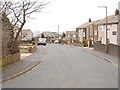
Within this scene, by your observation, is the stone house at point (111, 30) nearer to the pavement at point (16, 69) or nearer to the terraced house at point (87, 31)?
the terraced house at point (87, 31)

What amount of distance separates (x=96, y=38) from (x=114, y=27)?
17.7 meters

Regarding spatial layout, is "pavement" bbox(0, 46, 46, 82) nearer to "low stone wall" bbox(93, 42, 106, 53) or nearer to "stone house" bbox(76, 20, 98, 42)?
"low stone wall" bbox(93, 42, 106, 53)

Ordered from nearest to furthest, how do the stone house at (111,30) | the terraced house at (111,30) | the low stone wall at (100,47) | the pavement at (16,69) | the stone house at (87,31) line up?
the pavement at (16,69) → the low stone wall at (100,47) → the terraced house at (111,30) → the stone house at (111,30) → the stone house at (87,31)

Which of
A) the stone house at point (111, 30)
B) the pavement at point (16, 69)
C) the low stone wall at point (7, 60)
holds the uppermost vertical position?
the stone house at point (111, 30)

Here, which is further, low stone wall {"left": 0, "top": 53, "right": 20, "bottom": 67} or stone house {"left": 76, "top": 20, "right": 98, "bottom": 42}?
stone house {"left": 76, "top": 20, "right": 98, "bottom": 42}

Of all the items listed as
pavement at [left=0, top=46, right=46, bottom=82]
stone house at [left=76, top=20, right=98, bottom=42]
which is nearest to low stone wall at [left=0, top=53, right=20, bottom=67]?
pavement at [left=0, top=46, right=46, bottom=82]

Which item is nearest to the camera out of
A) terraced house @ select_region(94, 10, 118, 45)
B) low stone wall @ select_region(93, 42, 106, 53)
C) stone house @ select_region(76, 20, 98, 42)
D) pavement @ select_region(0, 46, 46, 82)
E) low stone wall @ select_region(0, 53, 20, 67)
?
pavement @ select_region(0, 46, 46, 82)

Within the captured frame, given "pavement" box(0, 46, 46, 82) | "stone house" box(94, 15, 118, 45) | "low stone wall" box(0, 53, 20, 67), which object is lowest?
"pavement" box(0, 46, 46, 82)

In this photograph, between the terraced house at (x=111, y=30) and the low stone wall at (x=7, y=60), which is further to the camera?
the terraced house at (x=111, y=30)

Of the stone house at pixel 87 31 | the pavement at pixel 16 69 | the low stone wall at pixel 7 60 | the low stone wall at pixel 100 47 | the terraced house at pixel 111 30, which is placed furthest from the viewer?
the stone house at pixel 87 31

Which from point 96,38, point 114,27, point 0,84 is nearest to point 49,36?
point 96,38

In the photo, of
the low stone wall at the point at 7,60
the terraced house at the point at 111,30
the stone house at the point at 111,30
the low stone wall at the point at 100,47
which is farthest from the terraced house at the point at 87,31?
the low stone wall at the point at 7,60

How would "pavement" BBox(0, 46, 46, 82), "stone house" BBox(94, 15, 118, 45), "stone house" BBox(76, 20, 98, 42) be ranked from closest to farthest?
"pavement" BBox(0, 46, 46, 82) → "stone house" BBox(94, 15, 118, 45) → "stone house" BBox(76, 20, 98, 42)

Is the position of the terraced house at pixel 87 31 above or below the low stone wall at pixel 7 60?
above
